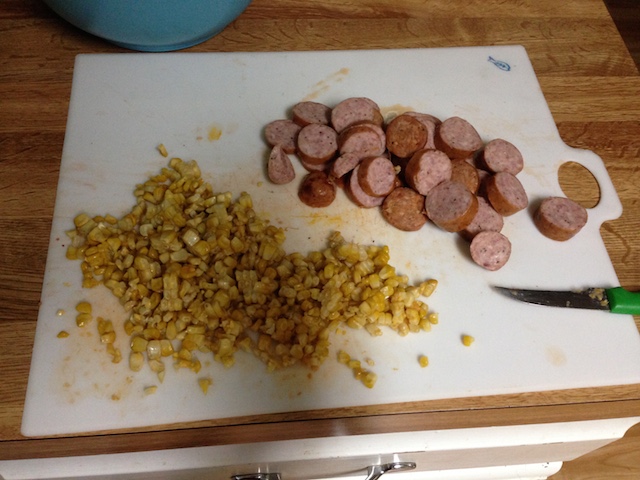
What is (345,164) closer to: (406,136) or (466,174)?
(406,136)

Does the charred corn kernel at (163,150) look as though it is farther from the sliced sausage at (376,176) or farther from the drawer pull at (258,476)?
the drawer pull at (258,476)

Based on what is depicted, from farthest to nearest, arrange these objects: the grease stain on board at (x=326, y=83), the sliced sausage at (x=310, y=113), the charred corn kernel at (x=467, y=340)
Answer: the grease stain on board at (x=326, y=83)
the sliced sausage at (x=310, y=113)
the charred corn kernel at (x=467, y=340)

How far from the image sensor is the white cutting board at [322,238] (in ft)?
3.77

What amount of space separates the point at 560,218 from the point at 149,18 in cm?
115

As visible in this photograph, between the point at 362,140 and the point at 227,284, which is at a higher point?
the point at 362,140

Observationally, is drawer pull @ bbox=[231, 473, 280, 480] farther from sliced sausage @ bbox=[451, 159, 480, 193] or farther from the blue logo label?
the blue logo label

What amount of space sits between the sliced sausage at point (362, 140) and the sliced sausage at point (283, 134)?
0.41ft

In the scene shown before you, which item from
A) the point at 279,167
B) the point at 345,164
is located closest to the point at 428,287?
the point at 345,164

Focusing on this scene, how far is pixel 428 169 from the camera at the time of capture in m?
1.34

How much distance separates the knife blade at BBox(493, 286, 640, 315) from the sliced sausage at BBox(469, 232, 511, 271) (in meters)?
0.06

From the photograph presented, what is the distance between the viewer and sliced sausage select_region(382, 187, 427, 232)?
134 cm

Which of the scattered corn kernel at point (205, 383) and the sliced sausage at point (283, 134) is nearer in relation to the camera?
the scattered corn kernel at point (205, 383)

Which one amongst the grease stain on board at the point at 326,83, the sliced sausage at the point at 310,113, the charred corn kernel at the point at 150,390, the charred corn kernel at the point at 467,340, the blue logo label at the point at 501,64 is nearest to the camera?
the charred corn kernel at the point at 150,390

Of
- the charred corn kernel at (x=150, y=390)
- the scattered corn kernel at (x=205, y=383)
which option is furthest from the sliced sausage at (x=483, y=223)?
the charred corn kernel at (x=150, y=390)
